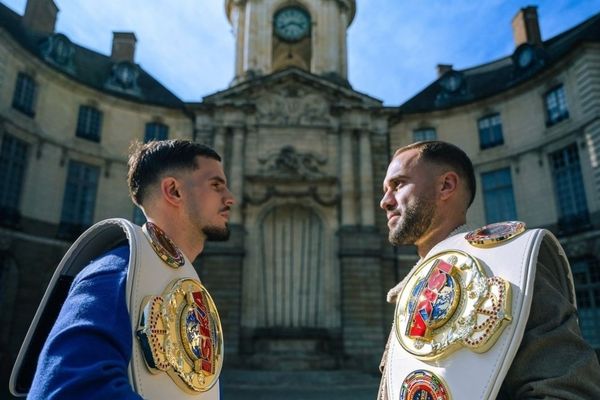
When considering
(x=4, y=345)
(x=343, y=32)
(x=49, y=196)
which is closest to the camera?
(x=4, y=345)

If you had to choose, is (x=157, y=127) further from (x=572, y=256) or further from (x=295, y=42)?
(x=572, y=256)

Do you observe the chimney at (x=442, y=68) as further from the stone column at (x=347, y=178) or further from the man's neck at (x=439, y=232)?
the man's neck at (x=439, y=232)

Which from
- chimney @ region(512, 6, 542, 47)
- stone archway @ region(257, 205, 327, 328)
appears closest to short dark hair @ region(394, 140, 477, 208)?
stone archway @ region(257, 205, 327, 328)

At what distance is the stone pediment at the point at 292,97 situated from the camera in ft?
65.4

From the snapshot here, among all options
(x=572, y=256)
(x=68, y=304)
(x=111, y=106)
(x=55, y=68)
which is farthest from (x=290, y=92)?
(x=68, y=304)

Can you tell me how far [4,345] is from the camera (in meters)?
14.8

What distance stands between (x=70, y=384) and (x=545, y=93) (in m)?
20.8

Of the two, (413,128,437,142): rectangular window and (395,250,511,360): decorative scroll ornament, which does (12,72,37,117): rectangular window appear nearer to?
(413,128,437,142): rectangular window

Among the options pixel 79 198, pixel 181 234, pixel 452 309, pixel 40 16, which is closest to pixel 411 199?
pixel 452 309

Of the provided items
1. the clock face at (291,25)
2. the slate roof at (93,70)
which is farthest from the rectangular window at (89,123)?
the clock face at (291,25)

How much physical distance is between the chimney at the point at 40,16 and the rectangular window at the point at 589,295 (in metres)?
25.1

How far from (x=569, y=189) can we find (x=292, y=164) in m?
11.1

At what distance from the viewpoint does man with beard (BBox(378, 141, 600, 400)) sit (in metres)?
1.46

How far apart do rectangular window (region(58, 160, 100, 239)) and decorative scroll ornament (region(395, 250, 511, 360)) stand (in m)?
18.1
